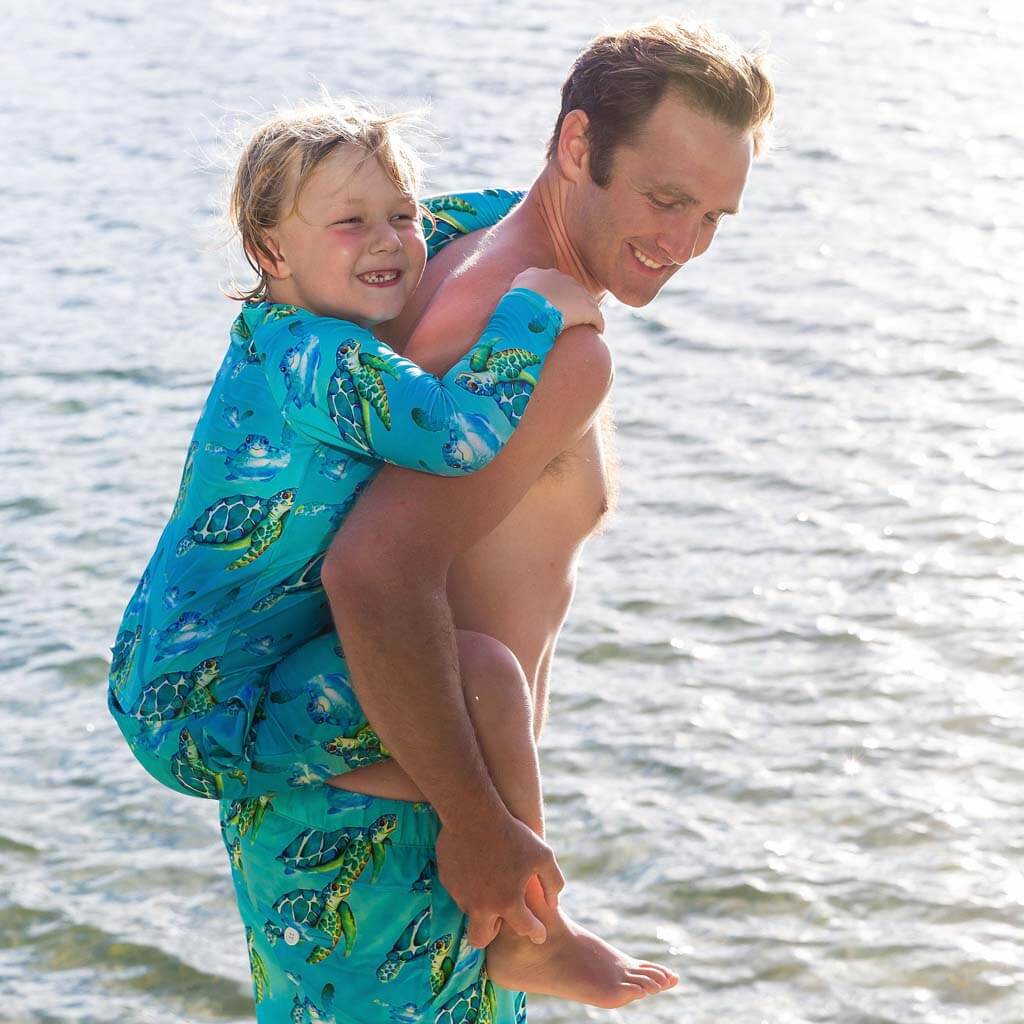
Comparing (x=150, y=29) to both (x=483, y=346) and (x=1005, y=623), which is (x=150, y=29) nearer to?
(x=1005, y=623)

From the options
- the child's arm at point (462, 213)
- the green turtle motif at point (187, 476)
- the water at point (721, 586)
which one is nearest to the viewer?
the green turtle motif at point (187, 476)

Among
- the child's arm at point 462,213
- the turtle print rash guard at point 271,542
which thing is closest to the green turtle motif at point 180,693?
the turtle print rash guard at point 271,542

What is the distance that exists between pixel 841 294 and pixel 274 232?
23.3 feet

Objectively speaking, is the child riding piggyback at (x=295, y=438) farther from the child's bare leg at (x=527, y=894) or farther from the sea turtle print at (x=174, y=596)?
the child's bare leg at (x=527, y=894)

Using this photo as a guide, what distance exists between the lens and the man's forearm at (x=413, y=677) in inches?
88.0

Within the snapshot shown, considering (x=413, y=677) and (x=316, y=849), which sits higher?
(x=413, y=677)

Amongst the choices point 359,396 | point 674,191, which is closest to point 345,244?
point 359,396

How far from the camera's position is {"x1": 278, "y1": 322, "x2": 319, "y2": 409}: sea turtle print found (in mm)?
2299

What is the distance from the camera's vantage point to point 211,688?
241 cm

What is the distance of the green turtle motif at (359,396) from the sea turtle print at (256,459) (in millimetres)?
125

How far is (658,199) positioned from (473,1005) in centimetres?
128

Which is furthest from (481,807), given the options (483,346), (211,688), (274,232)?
(274,232)

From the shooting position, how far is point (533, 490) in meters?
2.57

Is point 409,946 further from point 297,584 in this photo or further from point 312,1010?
point 297,584
